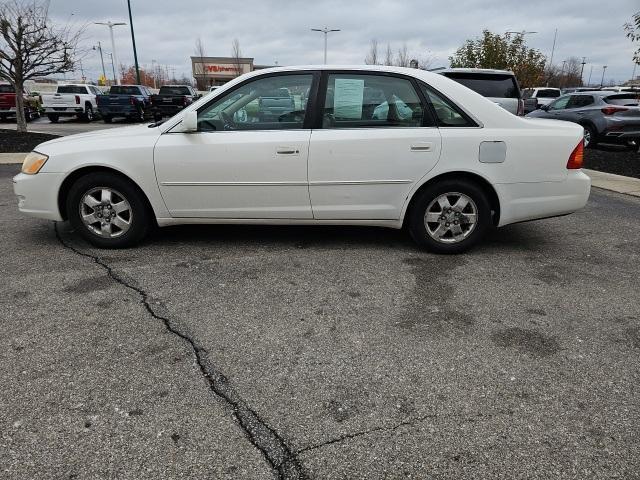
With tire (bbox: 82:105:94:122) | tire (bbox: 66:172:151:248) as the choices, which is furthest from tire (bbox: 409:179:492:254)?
tire (bbox: 82:105:94:122)

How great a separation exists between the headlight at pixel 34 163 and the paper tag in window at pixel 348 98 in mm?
2624

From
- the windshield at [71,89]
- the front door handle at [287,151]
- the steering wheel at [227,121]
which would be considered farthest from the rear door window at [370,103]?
the windshield at [71,89]

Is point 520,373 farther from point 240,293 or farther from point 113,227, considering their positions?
point 113,227

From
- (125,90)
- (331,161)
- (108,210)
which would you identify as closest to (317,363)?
(331,161)

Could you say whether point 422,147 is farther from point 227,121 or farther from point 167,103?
point 167,103

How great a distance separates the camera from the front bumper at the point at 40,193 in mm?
4438

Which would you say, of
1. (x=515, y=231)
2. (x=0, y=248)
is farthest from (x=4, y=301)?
(x=515, y=231)

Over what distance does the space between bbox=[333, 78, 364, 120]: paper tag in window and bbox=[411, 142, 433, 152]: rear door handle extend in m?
0.53

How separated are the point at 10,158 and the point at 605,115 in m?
13.7

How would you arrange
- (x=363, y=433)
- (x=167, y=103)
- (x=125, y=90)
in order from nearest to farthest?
(x=363, y=433) → (x=167, y=103) → (x=125, y=90)

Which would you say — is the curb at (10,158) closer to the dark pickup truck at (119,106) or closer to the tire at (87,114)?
the dark pickup truck at (119,106)

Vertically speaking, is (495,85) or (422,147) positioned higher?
(495,85)

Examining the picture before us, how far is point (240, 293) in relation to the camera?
3701mm

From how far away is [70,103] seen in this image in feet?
72.5
